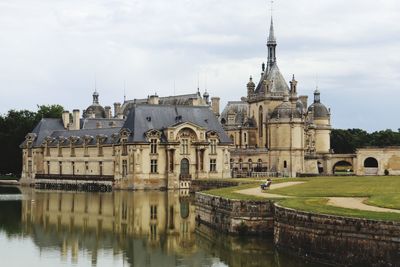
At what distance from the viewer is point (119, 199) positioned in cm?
7162

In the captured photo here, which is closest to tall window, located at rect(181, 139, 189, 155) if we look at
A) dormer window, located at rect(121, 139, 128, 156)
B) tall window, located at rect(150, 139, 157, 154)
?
tall window, located at rect(150, 139, 157, 154)

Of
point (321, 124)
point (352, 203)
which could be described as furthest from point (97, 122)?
point (352, 203)

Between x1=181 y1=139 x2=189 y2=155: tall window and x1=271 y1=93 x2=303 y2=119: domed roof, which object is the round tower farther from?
x1=181 y1=139 x2=189 y2=155: tall window

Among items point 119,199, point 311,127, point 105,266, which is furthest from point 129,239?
point 311,127

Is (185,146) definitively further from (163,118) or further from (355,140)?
(355,140)

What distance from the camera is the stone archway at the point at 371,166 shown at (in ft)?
330

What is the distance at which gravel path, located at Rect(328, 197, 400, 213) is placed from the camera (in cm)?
3541

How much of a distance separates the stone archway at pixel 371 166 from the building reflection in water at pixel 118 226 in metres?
36.0

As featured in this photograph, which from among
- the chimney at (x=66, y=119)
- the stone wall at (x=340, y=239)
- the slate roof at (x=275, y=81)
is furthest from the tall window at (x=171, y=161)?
the stone wall at (x=340, y=239)

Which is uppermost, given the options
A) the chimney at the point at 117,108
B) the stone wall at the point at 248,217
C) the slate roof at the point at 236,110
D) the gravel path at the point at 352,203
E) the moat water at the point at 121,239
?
the chimney at the point at 117,108

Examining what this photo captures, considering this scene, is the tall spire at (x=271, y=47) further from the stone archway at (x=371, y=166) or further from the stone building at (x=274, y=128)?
the stone archway at (x=371, y=166)

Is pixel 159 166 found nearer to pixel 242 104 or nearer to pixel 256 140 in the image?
pixel 256 140

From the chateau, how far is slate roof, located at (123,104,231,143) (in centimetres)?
11

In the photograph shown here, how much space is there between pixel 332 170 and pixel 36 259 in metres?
78.5
